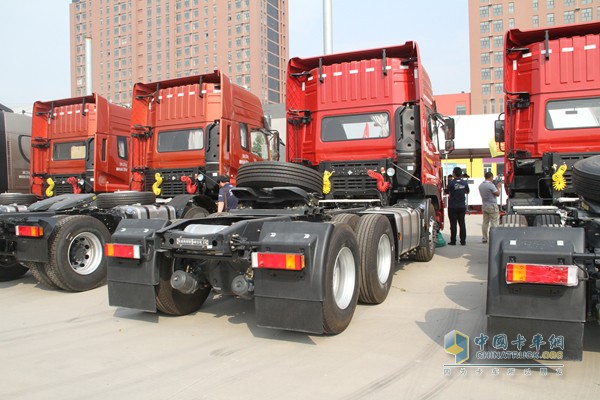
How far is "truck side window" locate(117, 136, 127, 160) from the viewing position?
11.0 meters

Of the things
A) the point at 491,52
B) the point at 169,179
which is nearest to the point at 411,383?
the point at 169,179

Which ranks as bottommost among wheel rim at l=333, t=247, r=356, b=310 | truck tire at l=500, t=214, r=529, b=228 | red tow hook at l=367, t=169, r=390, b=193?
wheel rim at l=333, t=247, r=356, b=310

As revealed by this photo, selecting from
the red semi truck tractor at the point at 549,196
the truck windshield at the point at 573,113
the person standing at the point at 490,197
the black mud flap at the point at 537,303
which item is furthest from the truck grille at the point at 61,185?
the black mud flap at the point at 537,303

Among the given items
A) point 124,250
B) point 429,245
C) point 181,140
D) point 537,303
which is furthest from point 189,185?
point 537,303

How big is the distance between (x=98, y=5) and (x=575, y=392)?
138 meters

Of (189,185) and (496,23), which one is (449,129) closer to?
(189,185)

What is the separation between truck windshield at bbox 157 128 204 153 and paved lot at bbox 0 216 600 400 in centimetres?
412

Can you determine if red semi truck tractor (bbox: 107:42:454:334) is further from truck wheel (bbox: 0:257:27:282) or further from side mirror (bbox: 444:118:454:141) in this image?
truck wheel (bbox: 0:257:27:282)

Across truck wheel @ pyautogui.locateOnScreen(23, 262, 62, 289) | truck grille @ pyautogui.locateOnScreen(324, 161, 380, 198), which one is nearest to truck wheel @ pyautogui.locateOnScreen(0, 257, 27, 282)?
truck wheel @ pyautogui.locateOnScreen(23, 262, 62, 289)

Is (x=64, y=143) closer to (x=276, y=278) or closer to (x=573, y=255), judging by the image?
(x=276, y=278)

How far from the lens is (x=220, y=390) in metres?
3.13

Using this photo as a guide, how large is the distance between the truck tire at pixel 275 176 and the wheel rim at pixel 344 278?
3.66ft

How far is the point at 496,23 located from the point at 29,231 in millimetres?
101652

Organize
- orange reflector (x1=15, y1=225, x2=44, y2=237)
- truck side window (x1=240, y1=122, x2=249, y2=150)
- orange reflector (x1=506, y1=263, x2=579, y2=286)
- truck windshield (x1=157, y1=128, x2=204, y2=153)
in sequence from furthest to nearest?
truck side window (x1=240, y1=122, x2=249, y2=150) → truck windshield (x1=157, y1=128, x2=204, y2=153) → orange reflector (x1=15, y1=225, x2=44, y2=237) → orange reflector (x1=506, y1=263, x2=579, y2=286)
